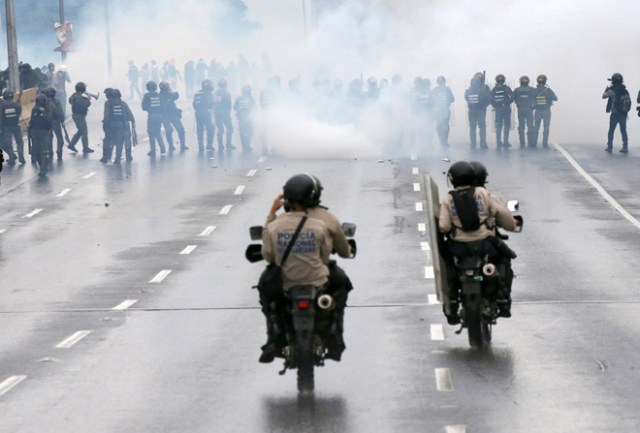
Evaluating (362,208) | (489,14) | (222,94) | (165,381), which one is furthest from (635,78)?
(165,381)

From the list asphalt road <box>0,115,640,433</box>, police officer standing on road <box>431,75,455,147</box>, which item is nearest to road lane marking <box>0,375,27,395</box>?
asphalt road <box>0,115,640,433</box>

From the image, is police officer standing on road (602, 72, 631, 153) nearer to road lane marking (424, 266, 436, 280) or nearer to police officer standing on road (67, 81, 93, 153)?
police officer standing on road (67, 81, 93, 153)

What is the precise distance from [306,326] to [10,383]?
2.79m

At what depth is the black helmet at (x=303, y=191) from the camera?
39.9 ft

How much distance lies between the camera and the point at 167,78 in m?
88.9

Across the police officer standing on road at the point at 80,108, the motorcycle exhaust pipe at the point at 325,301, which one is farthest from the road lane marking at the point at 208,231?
the police officer standing on road at the point at 80,108

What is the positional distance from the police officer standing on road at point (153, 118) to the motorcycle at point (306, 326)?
101 feet

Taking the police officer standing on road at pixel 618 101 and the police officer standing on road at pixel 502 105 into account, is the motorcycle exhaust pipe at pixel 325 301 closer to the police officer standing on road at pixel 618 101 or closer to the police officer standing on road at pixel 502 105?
the police officer standing on road at pixel 618 101

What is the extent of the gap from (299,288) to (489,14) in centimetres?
5065

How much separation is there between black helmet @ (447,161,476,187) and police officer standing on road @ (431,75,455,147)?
29.2 m

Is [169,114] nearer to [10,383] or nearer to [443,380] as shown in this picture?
[10,383]

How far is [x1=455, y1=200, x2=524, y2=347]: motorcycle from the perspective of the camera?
46.0ft

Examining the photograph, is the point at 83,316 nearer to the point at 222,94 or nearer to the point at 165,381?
the point at 165,381

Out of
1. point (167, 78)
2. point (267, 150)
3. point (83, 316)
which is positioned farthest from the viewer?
point (167, 78)
